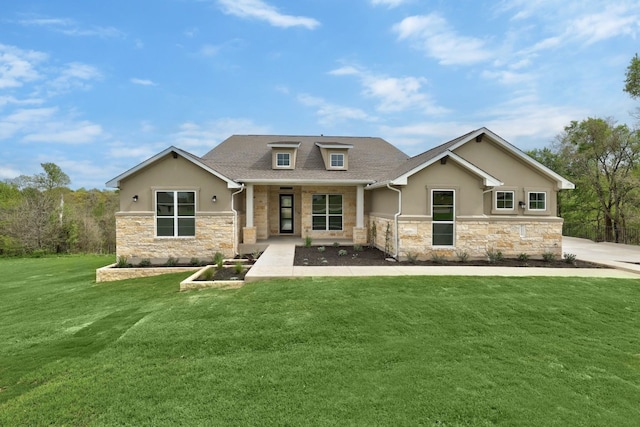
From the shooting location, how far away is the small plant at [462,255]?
1160cm

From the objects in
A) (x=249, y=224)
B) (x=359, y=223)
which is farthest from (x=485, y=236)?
(x=249, y=224)

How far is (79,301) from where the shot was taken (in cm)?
888

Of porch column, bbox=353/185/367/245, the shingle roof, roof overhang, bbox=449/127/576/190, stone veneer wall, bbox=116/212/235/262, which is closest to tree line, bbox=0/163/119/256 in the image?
the shingle roof

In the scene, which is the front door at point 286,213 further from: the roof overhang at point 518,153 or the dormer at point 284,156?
the roof overhang at point 518,153

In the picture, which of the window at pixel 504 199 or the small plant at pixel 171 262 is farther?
the window at pixel 504 199

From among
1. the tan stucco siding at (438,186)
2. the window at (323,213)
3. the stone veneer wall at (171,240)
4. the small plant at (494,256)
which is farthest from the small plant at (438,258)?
the stone veneer wall at (171,240)

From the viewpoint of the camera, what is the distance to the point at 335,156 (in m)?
16.5

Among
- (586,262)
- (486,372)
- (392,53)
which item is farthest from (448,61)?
(486,372)

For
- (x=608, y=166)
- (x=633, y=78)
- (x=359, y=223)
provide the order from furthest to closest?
(x=608, y=166) < (x=633, y=78) < (x=359, y=223)

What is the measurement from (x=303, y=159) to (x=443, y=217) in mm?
8494

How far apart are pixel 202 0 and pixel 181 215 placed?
8931mm

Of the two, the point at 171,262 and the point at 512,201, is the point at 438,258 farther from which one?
the point at 171,262

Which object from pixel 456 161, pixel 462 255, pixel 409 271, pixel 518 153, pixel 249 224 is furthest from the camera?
pixel 249 224

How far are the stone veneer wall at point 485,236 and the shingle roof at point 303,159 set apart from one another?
11.7ft
